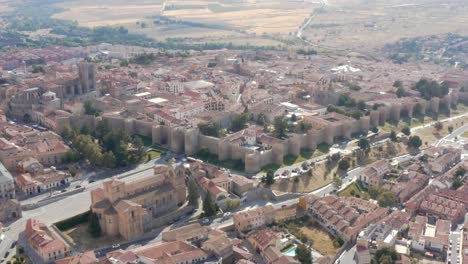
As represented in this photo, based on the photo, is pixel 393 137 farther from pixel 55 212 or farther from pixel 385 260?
pixel 55 212

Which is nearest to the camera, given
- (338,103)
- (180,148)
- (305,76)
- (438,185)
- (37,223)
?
(37,223)

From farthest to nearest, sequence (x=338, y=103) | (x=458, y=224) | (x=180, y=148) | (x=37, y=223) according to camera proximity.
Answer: (x=338, y=103)
(x=180, y=148)
(x=458, y=224)
(x=37, y=223)

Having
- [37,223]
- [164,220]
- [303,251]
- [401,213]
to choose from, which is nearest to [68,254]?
[37,223]

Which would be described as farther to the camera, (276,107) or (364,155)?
(276,107)

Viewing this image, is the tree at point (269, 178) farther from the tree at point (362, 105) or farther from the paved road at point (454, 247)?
the tree at point (362, 105)

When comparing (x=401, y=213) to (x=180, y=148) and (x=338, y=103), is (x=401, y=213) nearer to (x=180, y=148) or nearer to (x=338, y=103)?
(x=180, y=148)

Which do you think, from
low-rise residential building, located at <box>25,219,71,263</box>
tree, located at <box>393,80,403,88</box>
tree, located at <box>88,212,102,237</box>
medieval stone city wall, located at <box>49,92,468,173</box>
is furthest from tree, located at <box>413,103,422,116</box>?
low-rise residential building, located at <box>25,219,71,263</box>
